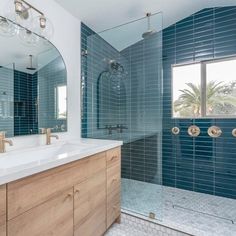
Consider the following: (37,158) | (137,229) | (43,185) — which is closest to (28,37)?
(37,158)

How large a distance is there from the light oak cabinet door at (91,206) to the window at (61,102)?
0.77 m

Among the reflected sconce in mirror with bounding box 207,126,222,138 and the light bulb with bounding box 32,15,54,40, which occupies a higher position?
the light bulb with bounding box 32,15,54,40

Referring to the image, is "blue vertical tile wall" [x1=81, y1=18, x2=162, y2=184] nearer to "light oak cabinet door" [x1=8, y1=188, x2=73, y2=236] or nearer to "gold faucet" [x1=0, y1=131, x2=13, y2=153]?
"gold faucet" [x1=0, y1=131, x2=13, y2=153]

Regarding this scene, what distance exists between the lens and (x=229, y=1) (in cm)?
217

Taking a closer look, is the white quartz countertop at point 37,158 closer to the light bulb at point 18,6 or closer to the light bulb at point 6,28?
the light bulb at point 6,28

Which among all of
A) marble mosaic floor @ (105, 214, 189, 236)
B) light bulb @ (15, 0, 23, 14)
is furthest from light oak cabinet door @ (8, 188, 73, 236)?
light bulb @ (15, 0, 23, 14)

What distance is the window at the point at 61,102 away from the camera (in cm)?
189

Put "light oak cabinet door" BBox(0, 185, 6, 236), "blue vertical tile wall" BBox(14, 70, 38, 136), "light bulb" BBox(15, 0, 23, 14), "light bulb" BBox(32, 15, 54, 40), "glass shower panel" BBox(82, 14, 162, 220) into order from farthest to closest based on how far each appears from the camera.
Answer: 1. "glass shower panel" BBox(82, 14, 162, 220)
2. "light bulb" BBox(32, 15, 54, 40)
3. "blue vertical tile wall" BBox(14, 70, 38, 136)
4. "light bulb" BBox(15, 0, 23, 14)
5. "light oak cabinet door" BBox(0, 185, 6, 236)

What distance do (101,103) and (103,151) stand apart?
3.42ft

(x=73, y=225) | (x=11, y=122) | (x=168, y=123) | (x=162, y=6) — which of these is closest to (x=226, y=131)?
(x=168, y=123)

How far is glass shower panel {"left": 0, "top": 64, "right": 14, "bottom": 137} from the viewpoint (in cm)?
136

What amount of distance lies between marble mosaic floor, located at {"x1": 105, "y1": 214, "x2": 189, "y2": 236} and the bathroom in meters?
0.01

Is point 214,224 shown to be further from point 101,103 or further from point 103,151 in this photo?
point 101,103

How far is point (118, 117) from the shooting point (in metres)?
2.55
